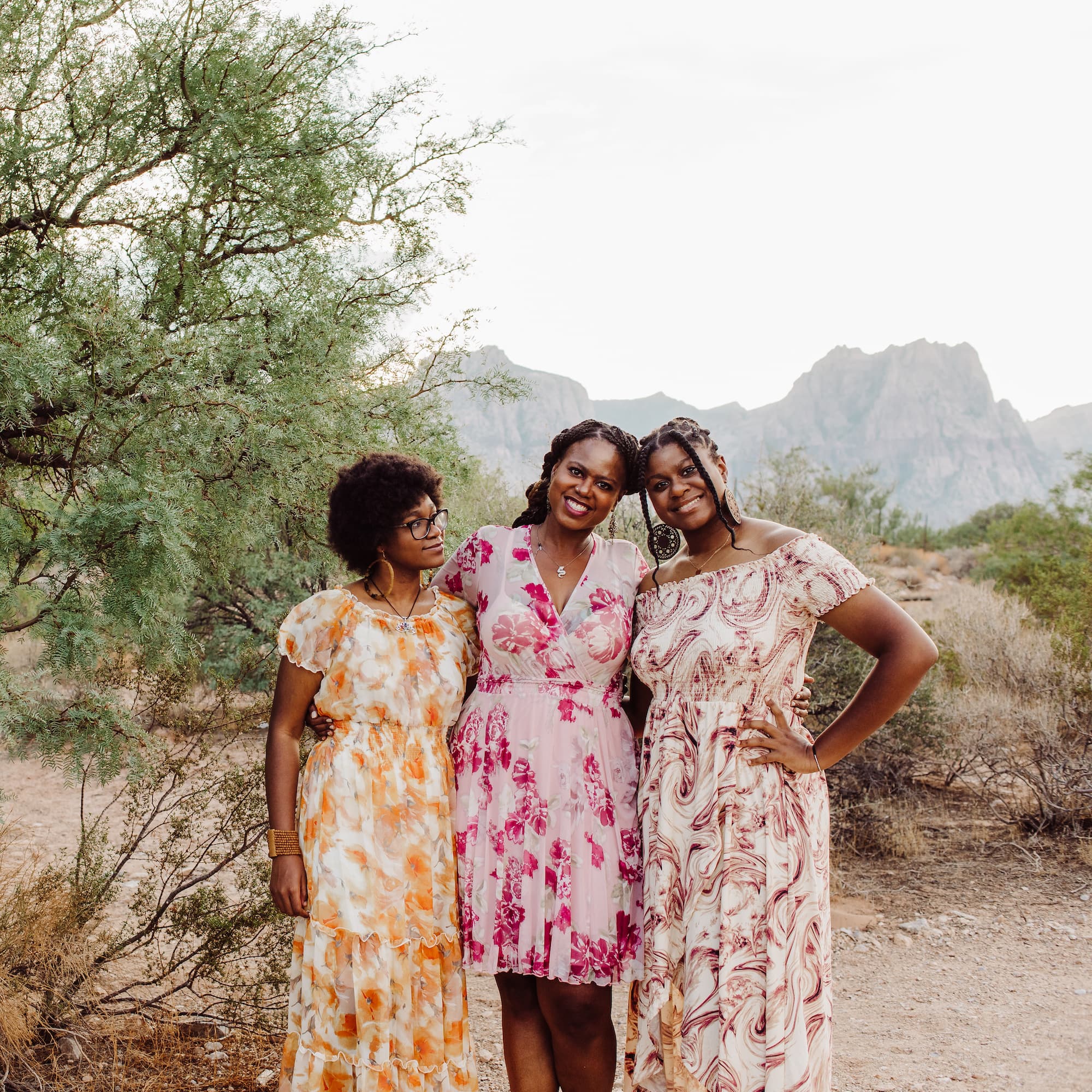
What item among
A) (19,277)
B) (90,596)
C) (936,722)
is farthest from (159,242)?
(936,722)

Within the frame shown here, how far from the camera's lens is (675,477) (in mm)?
2795

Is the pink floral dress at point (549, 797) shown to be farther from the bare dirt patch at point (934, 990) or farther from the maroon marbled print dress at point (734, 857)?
the bare dirt patch at point (934, 990)

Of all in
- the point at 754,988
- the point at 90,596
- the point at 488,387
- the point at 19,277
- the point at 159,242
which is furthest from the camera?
the point at 488,387

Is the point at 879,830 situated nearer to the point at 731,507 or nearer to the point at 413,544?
the point at 731,507

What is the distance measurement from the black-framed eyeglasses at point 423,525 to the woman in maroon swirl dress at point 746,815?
712 mm

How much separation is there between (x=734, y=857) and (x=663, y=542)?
0.94m

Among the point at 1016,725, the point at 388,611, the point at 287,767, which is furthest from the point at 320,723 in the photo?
the point at 1016,725

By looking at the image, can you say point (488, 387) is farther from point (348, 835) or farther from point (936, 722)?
point (936, 722)

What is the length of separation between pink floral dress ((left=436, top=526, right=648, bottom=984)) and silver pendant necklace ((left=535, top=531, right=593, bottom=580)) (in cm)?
9

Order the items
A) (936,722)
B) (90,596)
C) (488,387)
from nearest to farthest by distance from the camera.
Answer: (90,596), (488,387), (936,722)

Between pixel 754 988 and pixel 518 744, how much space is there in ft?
2.83

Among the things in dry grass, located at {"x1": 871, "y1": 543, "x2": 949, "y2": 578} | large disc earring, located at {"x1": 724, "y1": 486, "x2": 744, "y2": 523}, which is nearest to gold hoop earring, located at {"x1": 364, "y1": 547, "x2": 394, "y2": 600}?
large disc earring, located at {"x1": 724, "y1": 486, "x2": 744, "y2": 523}

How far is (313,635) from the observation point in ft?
8.95

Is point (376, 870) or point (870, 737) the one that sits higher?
point (376, 870)
